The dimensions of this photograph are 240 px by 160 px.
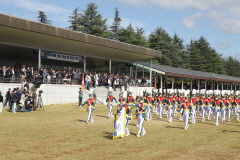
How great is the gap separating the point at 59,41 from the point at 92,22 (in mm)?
36266

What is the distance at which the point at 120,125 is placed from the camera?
13.3 metres

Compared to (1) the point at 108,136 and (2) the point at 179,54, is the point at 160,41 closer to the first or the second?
(2) the point at 179,54

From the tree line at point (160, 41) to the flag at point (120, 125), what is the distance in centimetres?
5330

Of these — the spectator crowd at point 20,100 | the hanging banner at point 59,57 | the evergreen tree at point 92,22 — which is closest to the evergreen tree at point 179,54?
the evergreen tree at point 92,22

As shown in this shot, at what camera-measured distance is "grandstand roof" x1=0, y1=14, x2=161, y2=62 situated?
25183 millimetres

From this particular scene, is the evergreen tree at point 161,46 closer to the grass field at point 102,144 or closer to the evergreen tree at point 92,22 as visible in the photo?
the evergreen tree at point 92,22

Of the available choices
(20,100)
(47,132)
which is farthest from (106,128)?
(20,100)

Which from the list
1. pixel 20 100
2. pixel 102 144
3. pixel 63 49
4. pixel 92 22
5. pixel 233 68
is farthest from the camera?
pixel 233 68

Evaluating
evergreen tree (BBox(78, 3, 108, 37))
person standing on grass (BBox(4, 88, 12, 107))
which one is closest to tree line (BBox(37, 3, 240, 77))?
evergreen tree (BBox(78, 3, 108, 37))

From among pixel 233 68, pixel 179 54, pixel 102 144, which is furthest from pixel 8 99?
pixel 233 68

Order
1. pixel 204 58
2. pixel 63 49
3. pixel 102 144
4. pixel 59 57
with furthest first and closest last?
pixel 204 58 < pixel 63 49 < pixel 59 57 < pixel 102 144

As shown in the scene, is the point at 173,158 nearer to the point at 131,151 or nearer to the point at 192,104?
the point at 131,151

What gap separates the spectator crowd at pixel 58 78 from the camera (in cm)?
2546

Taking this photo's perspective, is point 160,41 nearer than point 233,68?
Yes
